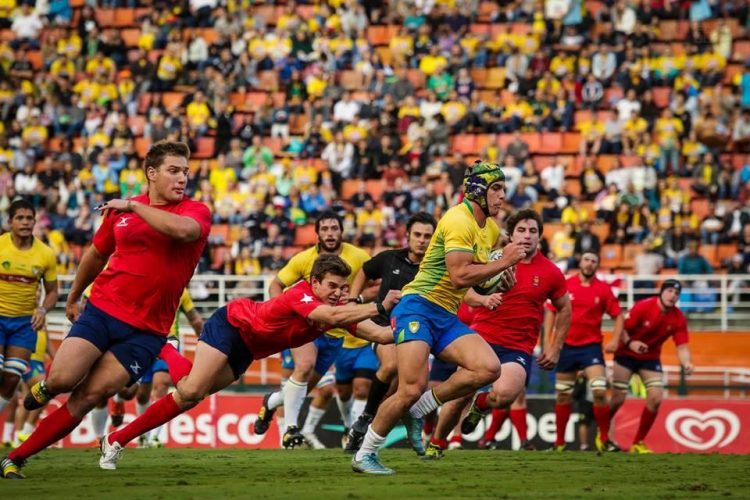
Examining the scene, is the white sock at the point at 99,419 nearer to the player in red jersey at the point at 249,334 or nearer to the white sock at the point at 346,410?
the white sock at the point at 346,410

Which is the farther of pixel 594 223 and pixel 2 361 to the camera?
pixel 594 223

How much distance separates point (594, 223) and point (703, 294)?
266 cm

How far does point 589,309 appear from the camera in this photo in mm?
18922

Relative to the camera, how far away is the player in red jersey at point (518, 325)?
14.7 metres

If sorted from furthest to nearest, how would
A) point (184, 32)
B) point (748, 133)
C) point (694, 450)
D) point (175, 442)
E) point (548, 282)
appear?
1. point (184, 32)
2. point (748, 133)
3. point (175, 442)
4. point (694, 450)
5. point (548, 282)

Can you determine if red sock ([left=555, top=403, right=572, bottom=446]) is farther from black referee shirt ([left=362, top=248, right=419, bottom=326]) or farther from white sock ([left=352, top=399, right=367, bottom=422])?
black referee shirt ([left=362, top=248, right=419, bottom=326])

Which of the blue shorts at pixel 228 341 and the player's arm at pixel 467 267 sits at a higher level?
the player's arm at pixel 467 267

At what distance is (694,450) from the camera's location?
20.4 m

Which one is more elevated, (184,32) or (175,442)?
(184,32)

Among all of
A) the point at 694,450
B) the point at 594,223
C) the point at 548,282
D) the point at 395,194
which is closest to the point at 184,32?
the point at 395,194

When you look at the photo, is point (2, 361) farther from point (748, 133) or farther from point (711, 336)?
point (748, 133)

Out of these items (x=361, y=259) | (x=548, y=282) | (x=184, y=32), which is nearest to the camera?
(x=548, y=282)

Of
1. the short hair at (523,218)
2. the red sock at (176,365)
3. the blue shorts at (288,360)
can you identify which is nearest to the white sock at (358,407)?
the blue shorts at (288,360)

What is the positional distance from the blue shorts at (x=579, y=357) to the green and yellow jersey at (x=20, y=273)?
6.80m
